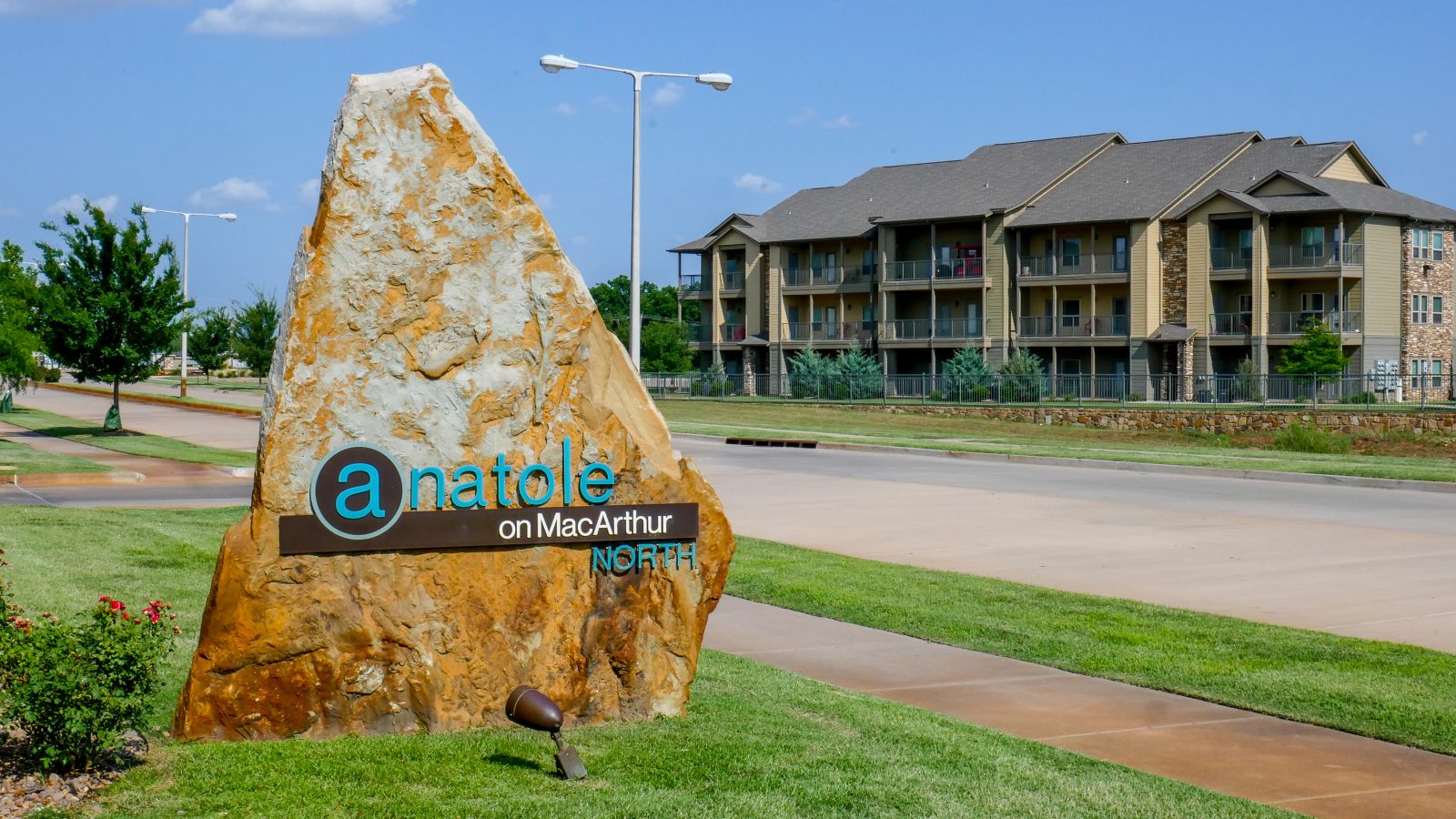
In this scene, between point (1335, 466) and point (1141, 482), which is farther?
point (1335, 466)

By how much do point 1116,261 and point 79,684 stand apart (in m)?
61.1

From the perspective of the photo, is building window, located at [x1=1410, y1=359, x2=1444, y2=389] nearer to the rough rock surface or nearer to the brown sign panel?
the brown sign panel

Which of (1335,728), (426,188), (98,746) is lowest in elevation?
(1335,728)

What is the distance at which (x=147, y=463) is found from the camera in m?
25.6

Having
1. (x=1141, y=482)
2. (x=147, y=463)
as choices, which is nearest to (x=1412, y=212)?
(x=1141, y=482)

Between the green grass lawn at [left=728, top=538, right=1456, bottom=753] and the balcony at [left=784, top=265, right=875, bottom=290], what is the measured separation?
5908 centimetres

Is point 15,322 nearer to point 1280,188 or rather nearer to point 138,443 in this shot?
point 138,443

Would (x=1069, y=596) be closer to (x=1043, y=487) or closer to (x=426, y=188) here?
(x=426, y=188)

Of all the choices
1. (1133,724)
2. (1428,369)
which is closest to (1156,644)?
(1133,724)

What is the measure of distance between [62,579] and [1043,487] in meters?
15.3

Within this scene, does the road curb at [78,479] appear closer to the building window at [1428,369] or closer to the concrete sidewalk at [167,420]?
the concrete sidewalk at [167,420]

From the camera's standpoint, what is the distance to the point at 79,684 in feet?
18.7

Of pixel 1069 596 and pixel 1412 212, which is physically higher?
pixel 1412 212

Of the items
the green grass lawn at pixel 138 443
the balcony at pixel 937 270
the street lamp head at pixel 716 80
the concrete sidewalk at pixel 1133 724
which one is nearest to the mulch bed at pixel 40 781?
the concrete sidewalk at pixel 1133 724
